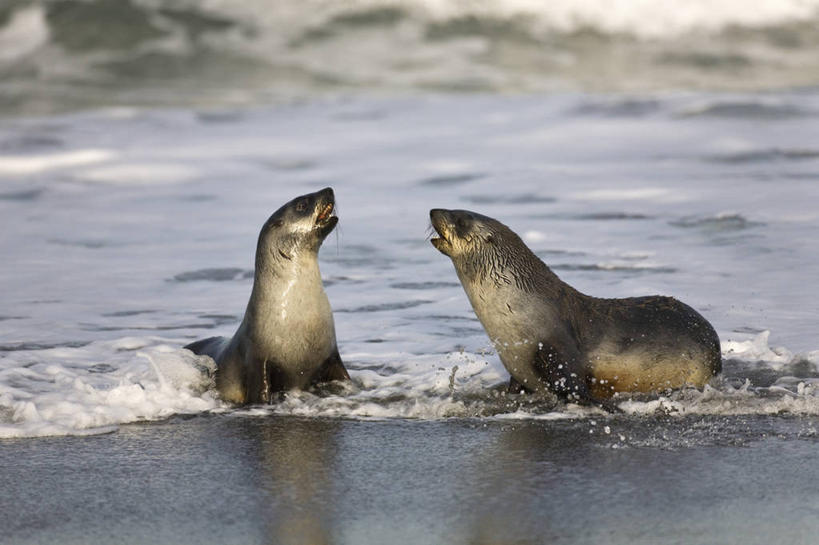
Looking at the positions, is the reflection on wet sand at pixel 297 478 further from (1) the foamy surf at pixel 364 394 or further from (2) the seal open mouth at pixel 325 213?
(2) the seal open mouth at pixel 325 213

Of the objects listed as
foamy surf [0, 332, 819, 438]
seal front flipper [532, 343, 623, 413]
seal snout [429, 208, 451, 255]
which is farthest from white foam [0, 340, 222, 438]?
seal front flipper [532, 343, 623, 413]

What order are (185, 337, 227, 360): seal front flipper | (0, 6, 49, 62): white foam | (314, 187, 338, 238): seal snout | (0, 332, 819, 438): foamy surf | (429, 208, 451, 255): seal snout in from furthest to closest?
(0, 6, 49, 62): white foam → (185, 337, 227, 360): seal front flipper → (314, 187, 338, 238): seal snout → (429, 208, 451, 255): seal snout → (0, 332, 819, 438): foamy surf

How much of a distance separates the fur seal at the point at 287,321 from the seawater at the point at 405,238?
16cm

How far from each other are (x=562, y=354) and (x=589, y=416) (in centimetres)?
42

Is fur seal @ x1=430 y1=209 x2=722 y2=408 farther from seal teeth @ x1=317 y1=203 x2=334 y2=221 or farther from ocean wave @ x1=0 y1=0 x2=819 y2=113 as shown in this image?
ocean wave @ x1=0 y1=0 x2=819 y2=113

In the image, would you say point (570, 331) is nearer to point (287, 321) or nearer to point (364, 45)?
point (287, 321)

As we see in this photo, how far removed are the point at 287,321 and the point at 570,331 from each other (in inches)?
61.6

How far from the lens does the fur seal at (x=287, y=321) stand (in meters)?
6.93

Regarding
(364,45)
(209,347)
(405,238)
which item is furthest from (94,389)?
(364,45)

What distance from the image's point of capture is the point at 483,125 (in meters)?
19.3

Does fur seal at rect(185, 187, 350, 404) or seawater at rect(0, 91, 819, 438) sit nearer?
seawater at rect(0, 91, 819, 438)

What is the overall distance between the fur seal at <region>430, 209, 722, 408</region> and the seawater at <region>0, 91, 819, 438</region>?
19cm

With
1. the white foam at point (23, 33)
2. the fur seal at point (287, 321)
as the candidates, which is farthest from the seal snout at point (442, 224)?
the white foam at point (23, 33)

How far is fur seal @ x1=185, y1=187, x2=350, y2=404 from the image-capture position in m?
6.93
